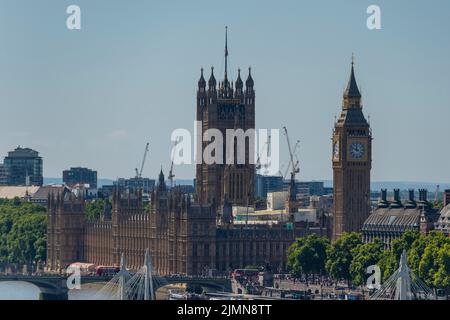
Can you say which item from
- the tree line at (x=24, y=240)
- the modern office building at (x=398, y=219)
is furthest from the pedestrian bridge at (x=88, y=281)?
the tree line at (x=24, y=240)

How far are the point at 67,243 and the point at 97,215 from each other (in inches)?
382

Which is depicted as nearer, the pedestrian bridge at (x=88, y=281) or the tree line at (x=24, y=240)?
the pedestrian bridge at (x=88, y=281)

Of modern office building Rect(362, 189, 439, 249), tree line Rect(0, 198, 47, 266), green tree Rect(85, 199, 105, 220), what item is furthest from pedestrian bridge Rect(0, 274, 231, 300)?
green tree Rect(85, 199, 105, 220)

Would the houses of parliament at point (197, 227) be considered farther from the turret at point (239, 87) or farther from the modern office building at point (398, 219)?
the turret at point (239, 87)

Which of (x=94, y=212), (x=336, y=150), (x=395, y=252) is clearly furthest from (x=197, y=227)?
(x=94, y=212)

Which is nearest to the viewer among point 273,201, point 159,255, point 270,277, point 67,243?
point 270,277

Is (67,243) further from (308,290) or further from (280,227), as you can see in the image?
(308,290)

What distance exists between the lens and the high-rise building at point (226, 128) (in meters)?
193

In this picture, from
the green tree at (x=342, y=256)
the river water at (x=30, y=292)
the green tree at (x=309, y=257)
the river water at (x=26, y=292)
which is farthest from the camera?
the green tree at (x=309, y=257)

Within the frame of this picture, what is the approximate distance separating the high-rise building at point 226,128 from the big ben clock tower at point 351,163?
24.3 meters

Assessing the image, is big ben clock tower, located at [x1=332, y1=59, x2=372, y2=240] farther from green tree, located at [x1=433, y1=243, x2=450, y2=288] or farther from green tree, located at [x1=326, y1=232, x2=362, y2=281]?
green tree, located at [x1=433, y1=243, x2=450, y2=288]

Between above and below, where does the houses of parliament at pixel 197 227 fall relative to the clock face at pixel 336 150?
below
